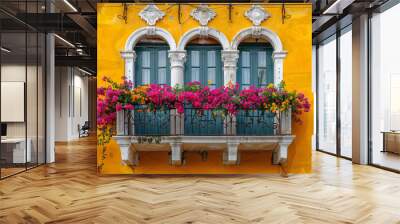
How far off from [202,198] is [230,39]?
3837 millimetres

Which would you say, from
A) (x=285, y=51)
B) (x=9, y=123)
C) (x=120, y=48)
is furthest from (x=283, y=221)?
(x=9, y=123)

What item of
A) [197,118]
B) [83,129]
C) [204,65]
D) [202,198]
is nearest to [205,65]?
[204,65]

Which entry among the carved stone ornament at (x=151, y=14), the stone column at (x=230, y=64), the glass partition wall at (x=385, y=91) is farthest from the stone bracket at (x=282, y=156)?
the carved stone ornament at (x=151, y=14)

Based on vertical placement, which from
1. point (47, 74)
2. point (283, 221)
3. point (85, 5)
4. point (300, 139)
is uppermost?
point (85, 5)

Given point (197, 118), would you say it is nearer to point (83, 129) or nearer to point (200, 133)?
point (200, 133)

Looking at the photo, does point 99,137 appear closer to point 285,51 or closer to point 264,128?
point 264,128

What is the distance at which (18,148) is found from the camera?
8.52m

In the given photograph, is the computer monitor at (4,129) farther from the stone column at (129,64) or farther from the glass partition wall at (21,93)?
the stone column at (129,64)

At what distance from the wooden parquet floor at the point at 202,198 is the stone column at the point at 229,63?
7.06 feet

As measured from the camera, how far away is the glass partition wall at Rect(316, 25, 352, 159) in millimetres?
10836

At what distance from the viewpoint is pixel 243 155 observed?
8.12 meters

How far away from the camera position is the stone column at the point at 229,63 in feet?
26.3

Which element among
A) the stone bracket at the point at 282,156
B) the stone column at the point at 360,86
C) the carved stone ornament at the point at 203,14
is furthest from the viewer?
the stone column at the point at 360,86

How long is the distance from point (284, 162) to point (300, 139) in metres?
0.64
